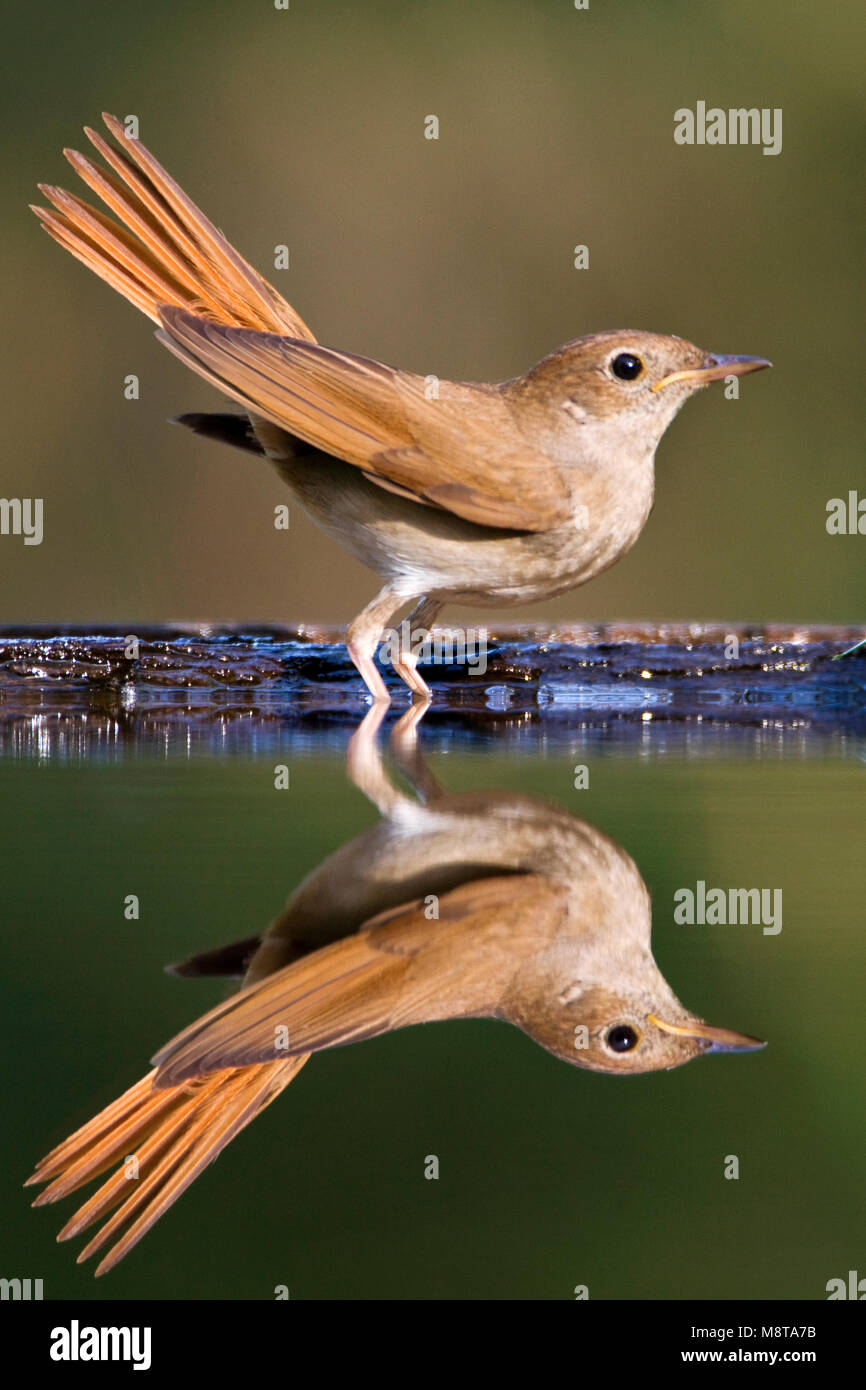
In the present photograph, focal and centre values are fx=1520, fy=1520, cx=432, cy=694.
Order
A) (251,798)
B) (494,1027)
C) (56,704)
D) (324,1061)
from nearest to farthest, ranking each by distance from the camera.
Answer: (324,1061) < (494,1027) < (251,798) < (56,704)

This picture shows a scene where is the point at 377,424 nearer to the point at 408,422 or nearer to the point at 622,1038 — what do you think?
the point at 408,422

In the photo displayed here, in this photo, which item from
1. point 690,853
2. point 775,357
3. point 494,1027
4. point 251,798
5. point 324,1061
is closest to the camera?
point 324,1061

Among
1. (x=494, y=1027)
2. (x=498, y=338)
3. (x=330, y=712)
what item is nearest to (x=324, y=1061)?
(x=494, y=1027)

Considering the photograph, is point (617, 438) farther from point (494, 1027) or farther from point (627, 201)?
point (627, 201)

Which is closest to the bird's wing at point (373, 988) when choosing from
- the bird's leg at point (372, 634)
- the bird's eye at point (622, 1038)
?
the bird's eye at point (622, 1038)

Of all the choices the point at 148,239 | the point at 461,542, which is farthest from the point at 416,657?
the point at 148,239

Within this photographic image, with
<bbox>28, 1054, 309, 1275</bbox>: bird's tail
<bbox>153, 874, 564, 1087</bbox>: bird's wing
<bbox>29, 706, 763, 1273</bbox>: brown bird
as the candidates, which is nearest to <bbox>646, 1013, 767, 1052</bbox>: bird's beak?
<bbox>29, 706, 763, 1273</bbox>: brown bird

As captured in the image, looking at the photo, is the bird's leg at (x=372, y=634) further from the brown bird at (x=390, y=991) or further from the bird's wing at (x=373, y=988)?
the bird's wing at (x=373, y=988)
